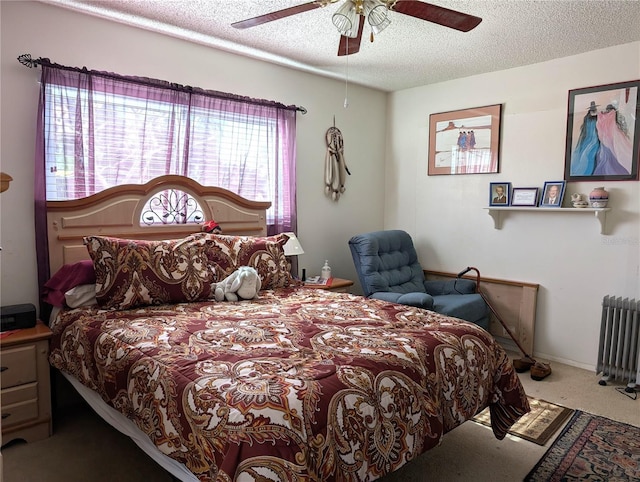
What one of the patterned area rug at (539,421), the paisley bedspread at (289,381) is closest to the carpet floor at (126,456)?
the patterned area rug at (539,421)

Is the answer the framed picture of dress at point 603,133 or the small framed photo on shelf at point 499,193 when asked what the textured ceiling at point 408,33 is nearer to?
the framed picture of dress at point 603,133

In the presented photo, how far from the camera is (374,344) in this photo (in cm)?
200

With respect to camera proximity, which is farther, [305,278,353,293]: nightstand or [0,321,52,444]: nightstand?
[305,278,353,293]: nightstand

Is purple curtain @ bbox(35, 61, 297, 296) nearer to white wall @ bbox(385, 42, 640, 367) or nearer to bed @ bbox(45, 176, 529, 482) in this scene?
bed @ bbox(45, 176, 529, 482)

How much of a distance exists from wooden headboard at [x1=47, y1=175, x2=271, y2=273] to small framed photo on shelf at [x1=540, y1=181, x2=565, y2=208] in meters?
2.32

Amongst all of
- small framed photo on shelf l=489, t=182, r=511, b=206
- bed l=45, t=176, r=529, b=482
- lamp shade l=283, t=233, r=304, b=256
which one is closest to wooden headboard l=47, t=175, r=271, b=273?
bed l=45, t=176, r=529, b=482

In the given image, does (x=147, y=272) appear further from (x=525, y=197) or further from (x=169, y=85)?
(x=525, y=197)

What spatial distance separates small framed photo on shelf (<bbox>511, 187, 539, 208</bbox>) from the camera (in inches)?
153

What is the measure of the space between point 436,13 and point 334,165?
7.43 ft

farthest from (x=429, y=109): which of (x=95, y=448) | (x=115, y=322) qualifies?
(x=95, y=448)

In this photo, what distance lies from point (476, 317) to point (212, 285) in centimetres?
223

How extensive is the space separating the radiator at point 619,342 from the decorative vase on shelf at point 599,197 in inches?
27.7

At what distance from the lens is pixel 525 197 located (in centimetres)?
395

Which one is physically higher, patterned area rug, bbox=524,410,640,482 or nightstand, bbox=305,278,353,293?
nightstand, bbox=305,278,353,293
